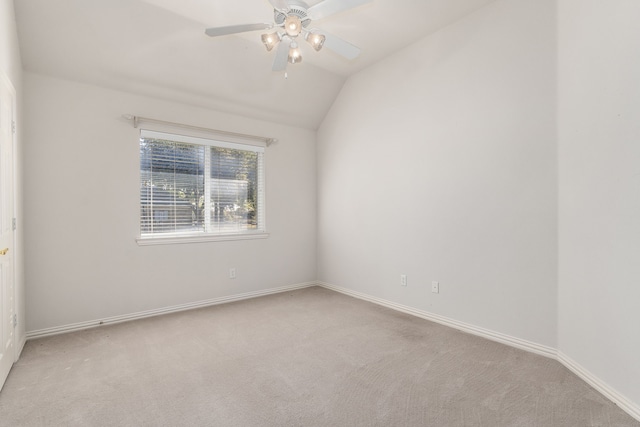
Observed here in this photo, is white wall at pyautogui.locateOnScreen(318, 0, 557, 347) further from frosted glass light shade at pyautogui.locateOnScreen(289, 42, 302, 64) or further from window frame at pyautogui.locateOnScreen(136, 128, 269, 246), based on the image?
frosted glass light shade at pyautogui.locateOnScreen(289, 42, 302, 64)

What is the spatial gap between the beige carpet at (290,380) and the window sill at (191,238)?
87 cm

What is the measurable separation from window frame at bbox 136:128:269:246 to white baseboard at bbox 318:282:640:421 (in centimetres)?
167

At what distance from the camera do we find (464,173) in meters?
2.95

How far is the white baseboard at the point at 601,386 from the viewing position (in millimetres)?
1728

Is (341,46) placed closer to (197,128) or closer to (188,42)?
(188,42)

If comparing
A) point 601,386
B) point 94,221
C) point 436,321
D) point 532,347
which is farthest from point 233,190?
point 601,386

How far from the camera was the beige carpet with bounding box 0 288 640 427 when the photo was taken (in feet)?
5.68

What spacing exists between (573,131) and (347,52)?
5.74 feet

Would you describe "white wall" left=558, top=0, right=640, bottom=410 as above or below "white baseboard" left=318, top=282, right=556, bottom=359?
above

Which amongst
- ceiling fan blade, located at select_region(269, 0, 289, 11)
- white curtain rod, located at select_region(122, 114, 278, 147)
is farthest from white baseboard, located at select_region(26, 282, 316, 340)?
ceiling fan blade, located at select_region(269, 0, 289, 11)

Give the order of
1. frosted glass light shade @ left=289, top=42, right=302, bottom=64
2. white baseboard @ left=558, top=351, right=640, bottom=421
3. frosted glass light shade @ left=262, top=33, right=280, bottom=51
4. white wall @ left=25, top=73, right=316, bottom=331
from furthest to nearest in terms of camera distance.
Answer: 1. white wall @ left=25, top=73, right=316, bottom=331
2. frosted glass light shade @ left=289, top=42, right=302, bottom=64
3. frosted glass light shade @ left=262, top=33, right=280, bottom=51
4. white baseboard @ left=558, top=351, right=640, bottom=421

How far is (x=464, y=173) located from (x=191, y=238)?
3013mm

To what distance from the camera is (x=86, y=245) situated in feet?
10.0

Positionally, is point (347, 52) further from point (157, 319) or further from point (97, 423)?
point (157, 319)
